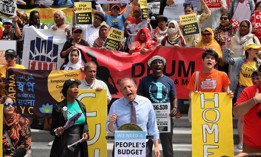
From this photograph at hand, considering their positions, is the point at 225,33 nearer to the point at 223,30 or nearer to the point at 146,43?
the point at 223,30

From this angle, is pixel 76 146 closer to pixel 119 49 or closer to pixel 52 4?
pixel 119 49

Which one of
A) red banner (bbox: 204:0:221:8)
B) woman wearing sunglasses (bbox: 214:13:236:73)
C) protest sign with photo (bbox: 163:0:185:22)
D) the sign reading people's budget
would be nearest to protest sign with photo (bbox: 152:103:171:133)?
the sign reading people's budget

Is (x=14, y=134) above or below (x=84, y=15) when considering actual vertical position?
below

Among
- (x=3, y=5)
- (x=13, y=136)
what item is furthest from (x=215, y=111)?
(x=3, y=5)

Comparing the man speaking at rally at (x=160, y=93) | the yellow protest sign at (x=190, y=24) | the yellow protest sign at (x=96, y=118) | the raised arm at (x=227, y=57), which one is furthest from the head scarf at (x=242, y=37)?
the yellow protest sign at (x=96, y=118)

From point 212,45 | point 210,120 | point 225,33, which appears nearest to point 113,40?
point 212,45

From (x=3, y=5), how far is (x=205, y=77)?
483 centimetres

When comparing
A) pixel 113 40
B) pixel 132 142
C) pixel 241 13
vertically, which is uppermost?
pixel 241 13

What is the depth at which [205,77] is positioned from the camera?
11148 mm

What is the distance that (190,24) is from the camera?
13.8 meters

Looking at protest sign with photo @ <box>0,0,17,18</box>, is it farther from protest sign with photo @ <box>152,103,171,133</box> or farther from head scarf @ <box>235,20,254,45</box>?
protest sign with photo @ <box>152,103,171,133</box>

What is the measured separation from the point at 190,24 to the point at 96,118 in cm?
364

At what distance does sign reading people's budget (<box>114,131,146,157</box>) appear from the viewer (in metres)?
9.29

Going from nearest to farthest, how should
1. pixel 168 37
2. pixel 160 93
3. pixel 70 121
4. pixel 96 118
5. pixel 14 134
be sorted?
pixel 14 134, pixel 70 121, pixel 160 93, pixel 96 118, pixel 168 37
